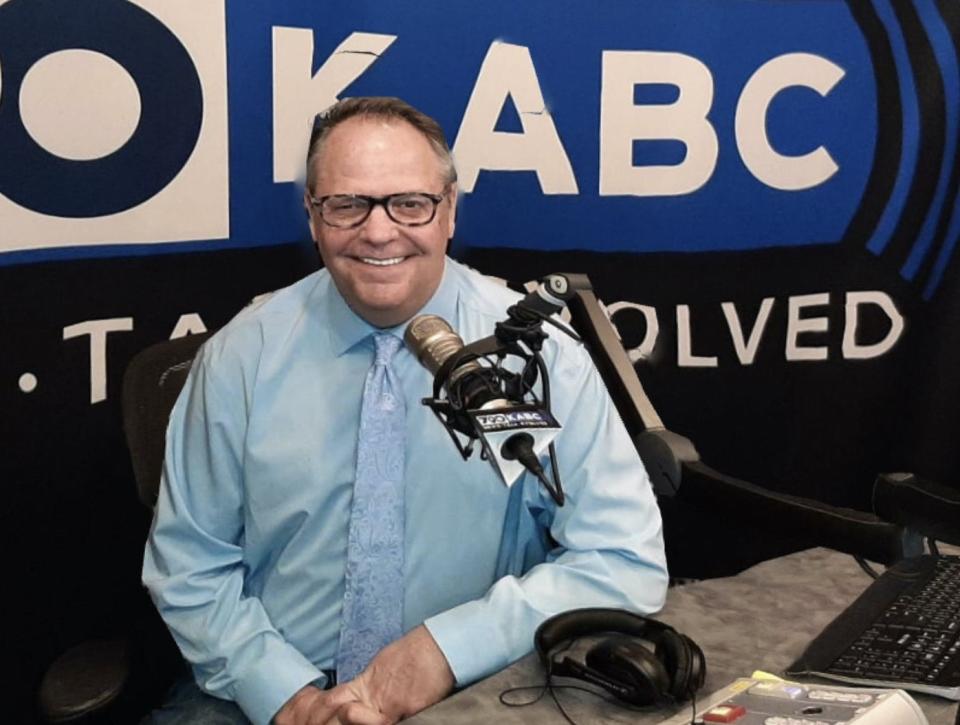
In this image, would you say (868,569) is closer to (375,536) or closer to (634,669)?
(634,669)

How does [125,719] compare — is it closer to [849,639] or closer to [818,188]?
[849,639]

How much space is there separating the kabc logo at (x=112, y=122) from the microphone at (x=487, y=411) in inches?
52.8

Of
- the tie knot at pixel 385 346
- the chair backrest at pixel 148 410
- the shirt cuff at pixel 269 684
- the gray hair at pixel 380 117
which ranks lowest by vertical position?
the shirt cuff at pixel 269 684

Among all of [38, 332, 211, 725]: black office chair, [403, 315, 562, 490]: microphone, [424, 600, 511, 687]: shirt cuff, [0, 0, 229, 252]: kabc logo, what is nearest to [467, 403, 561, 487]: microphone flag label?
[403, 315, 562, 490]: microphone

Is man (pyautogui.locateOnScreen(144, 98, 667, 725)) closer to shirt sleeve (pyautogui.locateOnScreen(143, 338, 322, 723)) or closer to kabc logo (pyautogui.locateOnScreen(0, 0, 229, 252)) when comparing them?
shirt sleeve (pyautogui.locateOnScreen(143, 338, 322, 723))

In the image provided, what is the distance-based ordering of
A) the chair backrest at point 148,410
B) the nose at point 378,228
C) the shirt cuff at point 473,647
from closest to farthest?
the shirt cuff at point 473,647 → the nose at point 378,228 → the chair backrest at point 148,410

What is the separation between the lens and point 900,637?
1.78 m

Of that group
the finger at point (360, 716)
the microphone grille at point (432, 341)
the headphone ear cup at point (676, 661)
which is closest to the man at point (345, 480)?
the finger at point (360, 716)

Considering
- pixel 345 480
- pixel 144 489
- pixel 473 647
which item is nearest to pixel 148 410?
pixel 144 489

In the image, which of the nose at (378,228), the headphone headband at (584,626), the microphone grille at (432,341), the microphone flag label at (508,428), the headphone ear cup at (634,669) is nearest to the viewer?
the microphone flag label at (508,428)

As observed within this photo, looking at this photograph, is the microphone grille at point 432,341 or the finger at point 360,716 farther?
the finger at point 360,716

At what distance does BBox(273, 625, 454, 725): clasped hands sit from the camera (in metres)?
1.86

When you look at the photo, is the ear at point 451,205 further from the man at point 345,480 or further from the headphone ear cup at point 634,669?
the headphone ear cup at point 634,669

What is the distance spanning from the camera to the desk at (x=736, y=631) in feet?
5.37
